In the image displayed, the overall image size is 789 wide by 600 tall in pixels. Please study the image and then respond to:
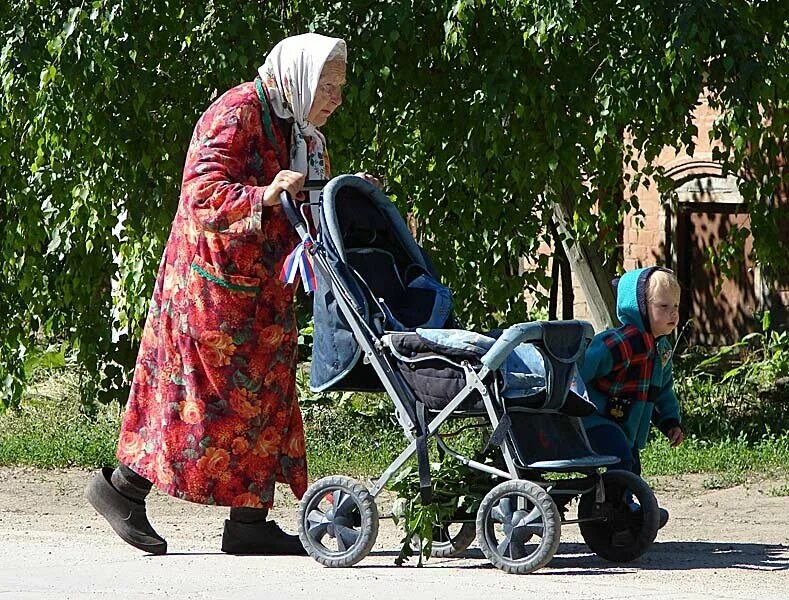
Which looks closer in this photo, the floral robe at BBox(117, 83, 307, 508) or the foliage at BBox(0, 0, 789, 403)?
the floral robe at BBox(117, 83, 307, 508)

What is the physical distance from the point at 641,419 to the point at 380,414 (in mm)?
5541

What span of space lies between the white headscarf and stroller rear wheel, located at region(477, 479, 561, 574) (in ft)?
4.98

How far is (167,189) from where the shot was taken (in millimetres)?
9492

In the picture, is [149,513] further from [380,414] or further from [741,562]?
[380,414]

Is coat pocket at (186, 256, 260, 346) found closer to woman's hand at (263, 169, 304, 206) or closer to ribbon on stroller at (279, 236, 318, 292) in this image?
ribbon on stroller at (279, 236, 318, 292)

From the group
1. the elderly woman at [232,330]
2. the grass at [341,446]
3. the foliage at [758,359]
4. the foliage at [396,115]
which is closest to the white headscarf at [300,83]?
the elderly woman at [232,330]

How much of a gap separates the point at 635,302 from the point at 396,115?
3.63 metres

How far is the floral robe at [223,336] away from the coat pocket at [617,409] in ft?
4.17

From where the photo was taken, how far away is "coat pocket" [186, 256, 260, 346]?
610 cm

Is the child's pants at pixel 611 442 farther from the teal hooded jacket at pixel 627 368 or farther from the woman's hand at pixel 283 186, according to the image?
the woman's hand at pixel 283 186

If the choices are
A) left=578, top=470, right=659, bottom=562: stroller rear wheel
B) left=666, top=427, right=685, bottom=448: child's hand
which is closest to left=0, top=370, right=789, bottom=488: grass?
left=666, top=427, right=685, bottom=448: child's hand

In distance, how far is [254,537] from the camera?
247 inches

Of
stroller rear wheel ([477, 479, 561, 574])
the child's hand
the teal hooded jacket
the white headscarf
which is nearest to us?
stroller rear wheel ([477, 479, 561, 574])

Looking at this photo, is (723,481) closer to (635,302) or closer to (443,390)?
(635,302)
